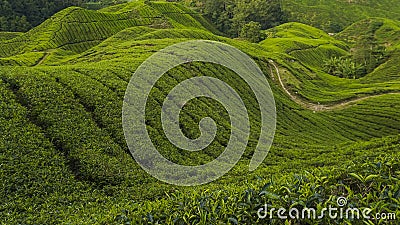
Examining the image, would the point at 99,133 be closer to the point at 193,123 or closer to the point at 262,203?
the point at 193,123

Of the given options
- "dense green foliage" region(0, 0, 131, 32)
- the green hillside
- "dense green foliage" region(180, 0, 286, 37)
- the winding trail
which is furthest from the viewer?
"dense green foliage" region(180, 0, 286, 37)

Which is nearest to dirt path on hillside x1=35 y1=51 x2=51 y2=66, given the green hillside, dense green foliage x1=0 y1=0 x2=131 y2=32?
the green hillside

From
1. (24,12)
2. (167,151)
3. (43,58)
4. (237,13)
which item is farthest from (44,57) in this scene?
(237,13)

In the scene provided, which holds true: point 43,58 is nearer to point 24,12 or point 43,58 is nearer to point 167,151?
point 167,151

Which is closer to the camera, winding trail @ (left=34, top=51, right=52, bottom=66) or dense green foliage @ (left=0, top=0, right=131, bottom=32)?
winding trail @ (left=34, top=51, right=52, bottom=66)

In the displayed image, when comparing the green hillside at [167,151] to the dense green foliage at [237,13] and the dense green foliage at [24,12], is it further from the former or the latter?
the dense green foliage at [237,13]

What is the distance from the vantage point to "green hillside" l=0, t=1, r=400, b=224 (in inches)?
190

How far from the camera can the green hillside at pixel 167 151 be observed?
4.83 m

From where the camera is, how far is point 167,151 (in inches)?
493

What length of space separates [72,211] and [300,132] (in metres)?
16.9

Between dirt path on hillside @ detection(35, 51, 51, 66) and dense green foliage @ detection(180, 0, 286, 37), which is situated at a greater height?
dirt path on hillside @ detection(35, 51, 51, 66)

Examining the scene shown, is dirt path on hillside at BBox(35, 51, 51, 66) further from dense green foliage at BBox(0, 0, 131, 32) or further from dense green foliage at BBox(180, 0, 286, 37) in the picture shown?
dense green foliage at BBox(180, 0, 286, 37)

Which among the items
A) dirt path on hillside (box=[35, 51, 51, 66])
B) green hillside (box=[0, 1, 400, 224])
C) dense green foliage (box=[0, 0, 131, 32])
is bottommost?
dense green foliage (box=[0, 0, 131, 32])

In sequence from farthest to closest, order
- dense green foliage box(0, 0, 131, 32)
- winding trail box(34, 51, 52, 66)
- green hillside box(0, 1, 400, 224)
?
dense green foliage box(0, 0, 131, 32) < winding trail box(34, 51, 52, 66) < green hillside box(0, 1, 400, 224)
